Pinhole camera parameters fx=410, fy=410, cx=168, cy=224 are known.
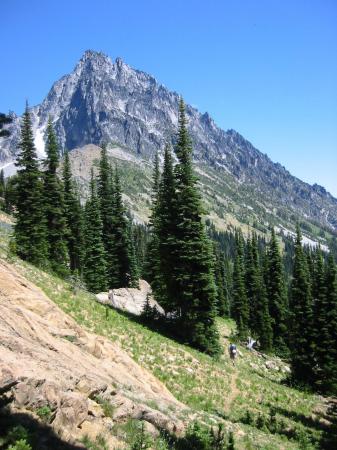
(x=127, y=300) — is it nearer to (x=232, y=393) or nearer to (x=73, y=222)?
(x=232, y=393)

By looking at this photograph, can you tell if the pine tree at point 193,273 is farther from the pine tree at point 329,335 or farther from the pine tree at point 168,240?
the pine tree at point 329,335

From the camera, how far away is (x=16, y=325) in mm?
13445

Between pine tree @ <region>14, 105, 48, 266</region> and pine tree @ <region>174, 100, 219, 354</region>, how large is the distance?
14.6 metres

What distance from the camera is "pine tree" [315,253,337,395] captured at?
37.9m

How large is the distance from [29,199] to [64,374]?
31.7 meters

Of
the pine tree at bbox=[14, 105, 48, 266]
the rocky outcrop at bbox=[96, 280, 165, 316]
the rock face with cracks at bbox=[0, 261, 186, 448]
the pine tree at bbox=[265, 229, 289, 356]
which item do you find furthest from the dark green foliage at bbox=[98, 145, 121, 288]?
the rock face with cracks at bbox=[0, 261, 186, 448]

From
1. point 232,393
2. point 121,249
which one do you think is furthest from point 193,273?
point 121,249

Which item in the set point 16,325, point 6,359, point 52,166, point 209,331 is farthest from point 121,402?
point 52,166

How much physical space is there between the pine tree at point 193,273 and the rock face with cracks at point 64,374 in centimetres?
1207

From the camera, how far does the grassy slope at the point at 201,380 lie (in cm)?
1948

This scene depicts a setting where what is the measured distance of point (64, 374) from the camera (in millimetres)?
11055

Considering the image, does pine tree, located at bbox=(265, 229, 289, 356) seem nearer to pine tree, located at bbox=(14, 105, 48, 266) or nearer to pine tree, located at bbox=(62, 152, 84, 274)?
pine tree, located at bbox=(62, 152, 84, 274)

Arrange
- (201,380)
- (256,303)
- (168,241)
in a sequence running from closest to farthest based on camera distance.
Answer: (201,380) < (168,241) < (256,303)

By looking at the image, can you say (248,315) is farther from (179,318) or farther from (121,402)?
(121,402)
